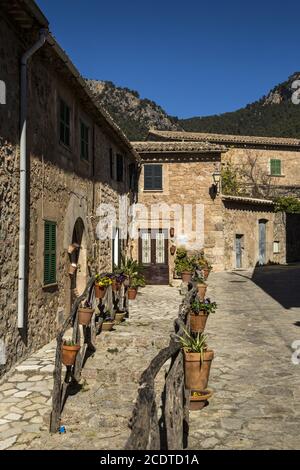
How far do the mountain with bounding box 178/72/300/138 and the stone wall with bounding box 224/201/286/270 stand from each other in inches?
855

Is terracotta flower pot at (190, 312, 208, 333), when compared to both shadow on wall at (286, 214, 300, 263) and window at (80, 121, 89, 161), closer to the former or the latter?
window at (80, 121, 89, 161)

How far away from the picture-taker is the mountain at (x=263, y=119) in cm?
4834

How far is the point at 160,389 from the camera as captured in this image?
562 cm

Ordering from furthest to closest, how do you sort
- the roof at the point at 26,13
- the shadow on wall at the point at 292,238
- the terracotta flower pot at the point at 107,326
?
1. the shadow on wall at the point at 292,238
2. the terracotta flower pot at the point at 107,326
3. the roof at the point at 26,13

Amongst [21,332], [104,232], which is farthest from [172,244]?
[21,332]

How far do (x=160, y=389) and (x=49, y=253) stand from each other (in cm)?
340

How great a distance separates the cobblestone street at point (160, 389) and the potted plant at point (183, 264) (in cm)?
696

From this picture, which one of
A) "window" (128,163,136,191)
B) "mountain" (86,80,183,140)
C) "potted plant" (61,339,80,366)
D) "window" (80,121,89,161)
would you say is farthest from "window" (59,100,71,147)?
"mountain" (86,80,183,140)

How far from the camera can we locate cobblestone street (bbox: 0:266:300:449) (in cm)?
424

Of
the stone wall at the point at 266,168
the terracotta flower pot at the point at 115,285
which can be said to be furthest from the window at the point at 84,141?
the stone wall at the point at 266,168

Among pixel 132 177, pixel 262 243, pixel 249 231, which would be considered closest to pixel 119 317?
pixel 132 177

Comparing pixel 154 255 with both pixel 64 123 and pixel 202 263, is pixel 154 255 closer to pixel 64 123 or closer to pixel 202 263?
pixel 202 263

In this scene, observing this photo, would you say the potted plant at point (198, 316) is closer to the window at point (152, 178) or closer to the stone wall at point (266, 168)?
the window at point (152, 178)

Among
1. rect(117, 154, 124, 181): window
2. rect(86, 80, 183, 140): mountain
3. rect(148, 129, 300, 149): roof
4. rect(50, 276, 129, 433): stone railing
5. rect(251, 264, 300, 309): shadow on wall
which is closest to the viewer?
rect(50, 276, 129, 433): stone railing
